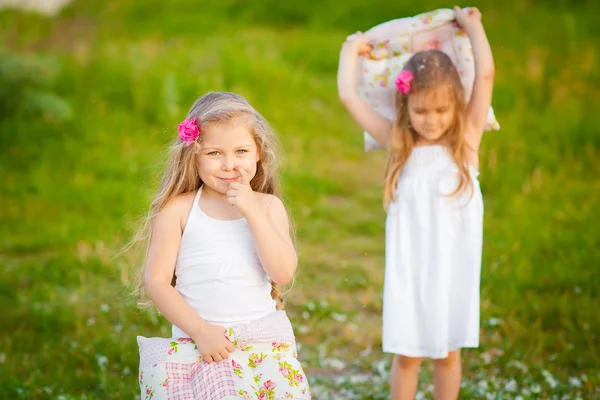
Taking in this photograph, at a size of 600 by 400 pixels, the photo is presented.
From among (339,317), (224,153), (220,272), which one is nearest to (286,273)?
(220,272)

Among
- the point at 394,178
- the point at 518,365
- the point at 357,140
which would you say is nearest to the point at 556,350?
the point at 518,365

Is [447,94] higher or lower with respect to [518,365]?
higher

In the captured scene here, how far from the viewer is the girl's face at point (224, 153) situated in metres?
3.28

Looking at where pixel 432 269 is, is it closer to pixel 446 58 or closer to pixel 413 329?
pixel 413 329

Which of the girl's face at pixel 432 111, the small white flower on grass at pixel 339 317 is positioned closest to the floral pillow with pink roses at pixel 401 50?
the girl's face at pixel 432 111

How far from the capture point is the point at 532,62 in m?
9.87

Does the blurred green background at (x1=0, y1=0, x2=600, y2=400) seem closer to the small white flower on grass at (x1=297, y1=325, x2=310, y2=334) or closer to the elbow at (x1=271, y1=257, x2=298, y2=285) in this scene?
the small white flower on grass at (x1=297, y1=325, x2=310, y2=334)

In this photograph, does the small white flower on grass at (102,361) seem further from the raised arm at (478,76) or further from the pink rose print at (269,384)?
the raised arm at (478,76)

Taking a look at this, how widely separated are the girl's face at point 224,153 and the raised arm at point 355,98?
895mm

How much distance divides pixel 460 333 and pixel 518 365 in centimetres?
96

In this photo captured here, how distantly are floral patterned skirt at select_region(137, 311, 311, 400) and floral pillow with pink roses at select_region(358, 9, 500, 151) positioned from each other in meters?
1.35

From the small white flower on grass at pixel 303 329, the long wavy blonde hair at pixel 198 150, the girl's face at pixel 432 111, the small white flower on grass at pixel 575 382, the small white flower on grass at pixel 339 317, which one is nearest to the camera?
the long wavy blonde hair at pixel 198 150

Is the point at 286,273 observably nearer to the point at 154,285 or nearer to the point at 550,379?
the point at 154,285

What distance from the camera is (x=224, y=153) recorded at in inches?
129
